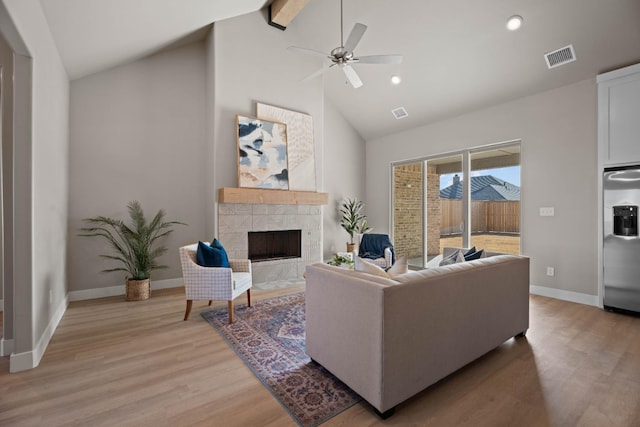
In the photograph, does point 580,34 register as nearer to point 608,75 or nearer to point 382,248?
point 608,75

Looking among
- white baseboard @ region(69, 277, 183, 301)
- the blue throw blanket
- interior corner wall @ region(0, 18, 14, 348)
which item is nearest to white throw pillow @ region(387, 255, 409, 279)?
the blue throw blanket

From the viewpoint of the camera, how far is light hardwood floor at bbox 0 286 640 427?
1.72 m

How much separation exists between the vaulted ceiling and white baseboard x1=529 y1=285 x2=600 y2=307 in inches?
112

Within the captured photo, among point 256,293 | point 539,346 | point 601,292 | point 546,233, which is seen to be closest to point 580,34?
point 546,233

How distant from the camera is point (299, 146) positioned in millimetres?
5207

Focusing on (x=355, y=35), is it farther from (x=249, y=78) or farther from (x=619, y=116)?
(x=619, y=116)

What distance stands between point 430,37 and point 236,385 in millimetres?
4813

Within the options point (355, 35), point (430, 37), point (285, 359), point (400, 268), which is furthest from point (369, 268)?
point (430, 37)

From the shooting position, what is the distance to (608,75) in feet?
11.9

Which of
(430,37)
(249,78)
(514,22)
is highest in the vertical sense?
(430,37)

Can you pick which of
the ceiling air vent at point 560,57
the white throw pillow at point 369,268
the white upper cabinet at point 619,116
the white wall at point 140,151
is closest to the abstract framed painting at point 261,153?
the white wall at point 140,151

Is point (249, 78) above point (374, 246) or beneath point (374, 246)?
above

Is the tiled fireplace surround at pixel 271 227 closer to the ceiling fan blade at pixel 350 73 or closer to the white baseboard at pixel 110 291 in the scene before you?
the white baseboard at pixel 110 291

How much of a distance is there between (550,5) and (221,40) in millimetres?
4247
